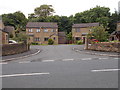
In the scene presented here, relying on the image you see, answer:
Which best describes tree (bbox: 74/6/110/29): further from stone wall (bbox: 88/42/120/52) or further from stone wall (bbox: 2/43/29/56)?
stone wall (bbox: 2/43/29/56)

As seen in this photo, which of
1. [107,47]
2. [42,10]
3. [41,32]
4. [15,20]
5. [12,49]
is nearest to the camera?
[12,49]

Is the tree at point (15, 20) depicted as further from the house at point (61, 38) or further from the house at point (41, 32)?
the house at point (61, 38)

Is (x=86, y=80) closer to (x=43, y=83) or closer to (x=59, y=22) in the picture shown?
(x=43, y=83)

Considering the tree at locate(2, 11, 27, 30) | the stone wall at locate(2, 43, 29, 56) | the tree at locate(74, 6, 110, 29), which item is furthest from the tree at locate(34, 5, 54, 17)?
the stone wall at locate(2, 43, 29, 56)

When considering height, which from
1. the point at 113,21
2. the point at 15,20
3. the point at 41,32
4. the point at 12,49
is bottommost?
the point at 12,49

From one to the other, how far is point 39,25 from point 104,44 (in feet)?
106

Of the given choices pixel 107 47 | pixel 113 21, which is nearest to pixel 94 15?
pixel 113 21

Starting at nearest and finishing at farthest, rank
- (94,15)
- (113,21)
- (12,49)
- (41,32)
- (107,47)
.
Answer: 1. (12,49)
2. (107,47)
3. (41,32)
4. (113,21)
5. (94,15)

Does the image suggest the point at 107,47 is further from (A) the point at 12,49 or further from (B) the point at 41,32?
(B) the point at 41,32

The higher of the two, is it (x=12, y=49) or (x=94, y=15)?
(x=94, y=15)

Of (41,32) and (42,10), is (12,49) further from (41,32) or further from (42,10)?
(42,10)

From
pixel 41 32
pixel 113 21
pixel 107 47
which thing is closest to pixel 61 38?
pixel 41 32

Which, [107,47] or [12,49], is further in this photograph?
[107,47]

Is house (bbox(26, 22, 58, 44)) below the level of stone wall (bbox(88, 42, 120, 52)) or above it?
above
